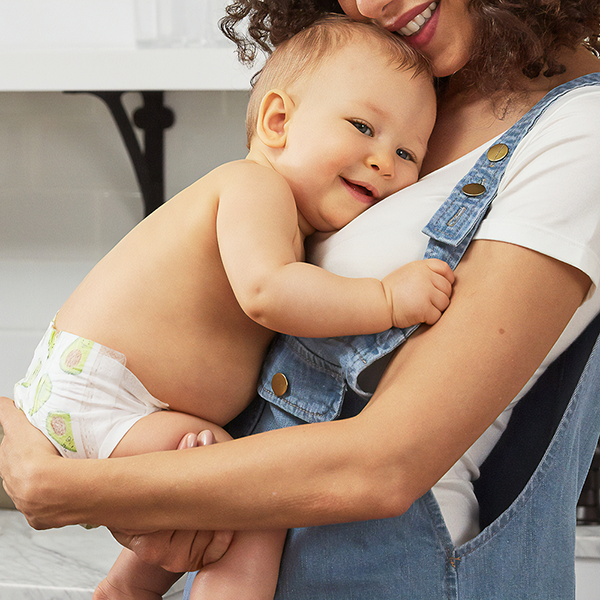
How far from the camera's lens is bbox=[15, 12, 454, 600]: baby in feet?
1.95

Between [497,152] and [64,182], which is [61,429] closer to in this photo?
[497,152]

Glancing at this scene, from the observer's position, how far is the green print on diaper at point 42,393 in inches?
25.2

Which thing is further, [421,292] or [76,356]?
[76,356]

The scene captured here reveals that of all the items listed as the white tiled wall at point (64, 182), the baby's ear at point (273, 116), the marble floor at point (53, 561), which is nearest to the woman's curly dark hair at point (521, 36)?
the baby's ear at point (273, 116)

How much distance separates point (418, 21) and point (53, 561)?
4.13 feet

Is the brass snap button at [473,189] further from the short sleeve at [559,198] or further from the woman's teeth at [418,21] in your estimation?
the woman's teeth at [418,21]

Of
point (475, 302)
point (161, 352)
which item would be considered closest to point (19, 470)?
point (161, 352)

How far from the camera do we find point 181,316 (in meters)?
0.63

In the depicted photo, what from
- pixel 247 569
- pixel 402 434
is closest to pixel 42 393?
pixel 247 569

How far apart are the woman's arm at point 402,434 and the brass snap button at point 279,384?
0.10 metres

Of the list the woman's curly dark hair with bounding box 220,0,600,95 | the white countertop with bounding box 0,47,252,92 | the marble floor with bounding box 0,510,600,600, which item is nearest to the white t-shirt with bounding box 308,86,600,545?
the woman's curly dark hair with bounding box 220,0,600,95

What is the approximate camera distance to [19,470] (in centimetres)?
61

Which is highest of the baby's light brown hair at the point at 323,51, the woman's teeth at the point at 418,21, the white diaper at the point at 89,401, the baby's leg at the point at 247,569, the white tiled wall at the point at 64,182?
the woman's teeth at the point at 418,21

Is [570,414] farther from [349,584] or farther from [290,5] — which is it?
[290,5]
